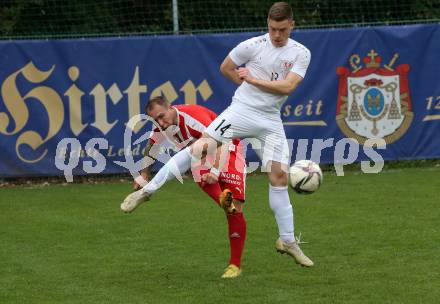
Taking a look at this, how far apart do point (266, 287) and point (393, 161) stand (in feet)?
25.5

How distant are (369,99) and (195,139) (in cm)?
669

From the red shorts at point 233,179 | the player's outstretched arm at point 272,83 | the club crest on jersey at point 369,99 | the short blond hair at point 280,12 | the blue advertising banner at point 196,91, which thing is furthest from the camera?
the club crest on jersey at point 369,99

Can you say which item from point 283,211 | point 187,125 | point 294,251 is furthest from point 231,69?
point 294,251

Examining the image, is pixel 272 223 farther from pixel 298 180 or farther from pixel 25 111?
pixel 25 111

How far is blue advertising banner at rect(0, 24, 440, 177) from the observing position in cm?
1349

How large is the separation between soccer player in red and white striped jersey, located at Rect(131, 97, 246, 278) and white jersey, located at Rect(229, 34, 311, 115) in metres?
0.41

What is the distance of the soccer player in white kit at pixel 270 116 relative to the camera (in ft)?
24.3

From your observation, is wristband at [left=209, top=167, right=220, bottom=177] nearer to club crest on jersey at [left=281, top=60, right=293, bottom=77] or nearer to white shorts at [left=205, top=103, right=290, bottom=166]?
white shorts at [left=205, top=103, right=290, bottom=166]

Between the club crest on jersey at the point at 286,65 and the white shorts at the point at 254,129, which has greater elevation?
the club crest on jersey at the point at 286,65

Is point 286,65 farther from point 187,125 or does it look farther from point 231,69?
point 187,125

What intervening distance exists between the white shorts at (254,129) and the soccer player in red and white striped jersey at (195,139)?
0.66 feet

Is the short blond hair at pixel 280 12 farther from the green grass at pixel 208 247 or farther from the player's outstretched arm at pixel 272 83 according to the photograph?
the green grass at pixel 208 247


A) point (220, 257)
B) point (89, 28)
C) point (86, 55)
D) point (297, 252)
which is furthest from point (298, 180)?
point (89, 28)

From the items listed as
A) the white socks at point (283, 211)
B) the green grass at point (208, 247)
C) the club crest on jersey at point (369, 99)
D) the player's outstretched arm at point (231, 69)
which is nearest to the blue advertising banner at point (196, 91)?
the club crest on jersey at point (369, 99)
